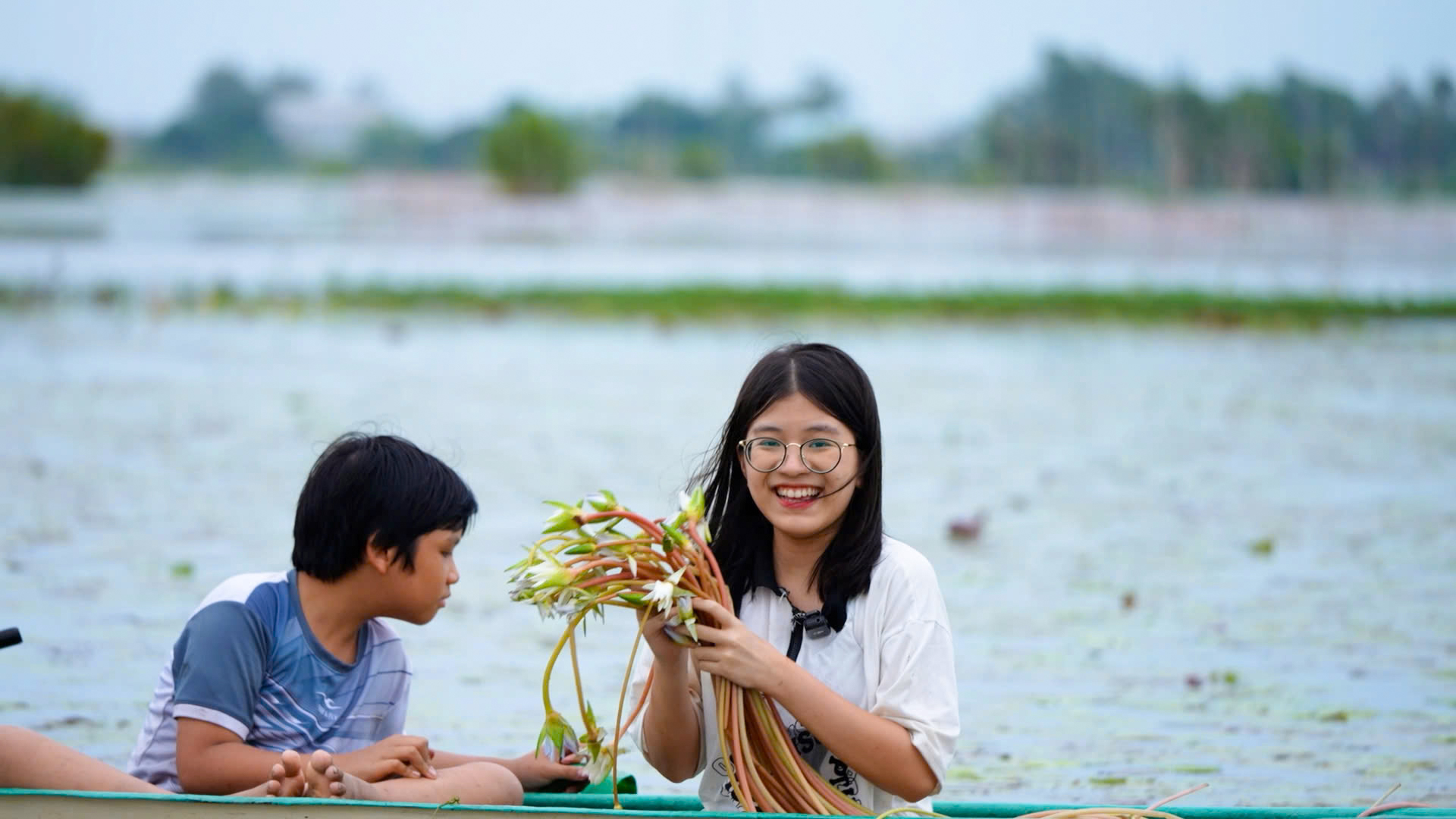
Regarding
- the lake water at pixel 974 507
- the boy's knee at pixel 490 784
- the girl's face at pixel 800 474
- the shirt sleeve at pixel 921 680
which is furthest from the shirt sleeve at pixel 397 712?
the lake water at pixel 974 507

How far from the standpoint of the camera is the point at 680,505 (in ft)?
8.59

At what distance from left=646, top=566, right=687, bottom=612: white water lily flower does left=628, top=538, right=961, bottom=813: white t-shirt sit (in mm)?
313

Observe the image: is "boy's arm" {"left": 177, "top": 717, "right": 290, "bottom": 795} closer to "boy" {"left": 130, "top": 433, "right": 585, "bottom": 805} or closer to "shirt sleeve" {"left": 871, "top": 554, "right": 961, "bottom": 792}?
"boy" {"left": 130, "top": 433, "right": 585, "bottom": 805}

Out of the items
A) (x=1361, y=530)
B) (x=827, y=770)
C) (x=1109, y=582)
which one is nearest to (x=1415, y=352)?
(x=1361, y=530)

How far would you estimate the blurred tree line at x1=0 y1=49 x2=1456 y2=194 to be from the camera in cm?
3119

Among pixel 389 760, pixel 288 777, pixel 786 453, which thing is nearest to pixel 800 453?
pixel 786 453

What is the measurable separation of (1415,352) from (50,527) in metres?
12.0

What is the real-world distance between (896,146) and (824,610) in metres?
35.3

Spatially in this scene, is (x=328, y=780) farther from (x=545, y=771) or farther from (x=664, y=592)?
(x=664, y=592)

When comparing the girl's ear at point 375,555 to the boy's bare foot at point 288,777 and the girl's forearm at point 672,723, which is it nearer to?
the boy's bare foot at point 288,777

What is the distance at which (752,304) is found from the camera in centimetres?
1767

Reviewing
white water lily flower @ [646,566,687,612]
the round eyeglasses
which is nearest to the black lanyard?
the round eyeglasses

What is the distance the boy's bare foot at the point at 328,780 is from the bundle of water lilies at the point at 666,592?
0.30 meters

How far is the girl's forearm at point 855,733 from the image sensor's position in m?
2.57
